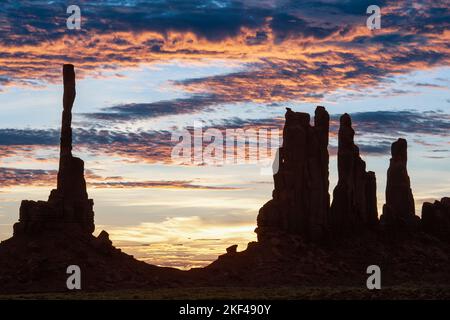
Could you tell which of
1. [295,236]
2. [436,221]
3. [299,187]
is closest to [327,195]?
[299,187]

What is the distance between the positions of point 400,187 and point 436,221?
10483mm

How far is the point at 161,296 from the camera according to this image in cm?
12744

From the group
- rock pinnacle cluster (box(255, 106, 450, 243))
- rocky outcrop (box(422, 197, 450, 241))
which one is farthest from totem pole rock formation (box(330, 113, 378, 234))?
rocky outcrop (box(422, 197, 450, 241))

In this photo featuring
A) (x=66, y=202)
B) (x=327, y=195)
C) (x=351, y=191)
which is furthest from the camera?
(x=351, y=191)

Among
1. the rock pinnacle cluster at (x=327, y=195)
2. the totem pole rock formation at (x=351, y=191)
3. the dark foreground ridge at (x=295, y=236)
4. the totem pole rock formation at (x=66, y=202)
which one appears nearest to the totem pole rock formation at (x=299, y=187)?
the rock pinnacle cluster at (x=327, y=195)

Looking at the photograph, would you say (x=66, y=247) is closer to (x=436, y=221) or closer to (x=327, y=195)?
(x=327, y=195)

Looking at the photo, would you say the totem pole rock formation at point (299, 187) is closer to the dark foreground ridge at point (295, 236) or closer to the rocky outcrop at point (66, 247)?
the dark foreground ridge at point (295, 236)

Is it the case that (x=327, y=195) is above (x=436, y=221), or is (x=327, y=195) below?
above

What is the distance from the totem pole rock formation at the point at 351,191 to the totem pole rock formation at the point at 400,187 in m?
3.69

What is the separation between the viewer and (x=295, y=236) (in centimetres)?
16525
